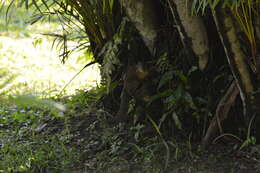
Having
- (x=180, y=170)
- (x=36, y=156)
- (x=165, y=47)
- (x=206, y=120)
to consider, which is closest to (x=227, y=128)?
(x=206, y=120)

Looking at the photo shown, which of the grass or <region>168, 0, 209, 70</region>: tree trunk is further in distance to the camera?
the grass

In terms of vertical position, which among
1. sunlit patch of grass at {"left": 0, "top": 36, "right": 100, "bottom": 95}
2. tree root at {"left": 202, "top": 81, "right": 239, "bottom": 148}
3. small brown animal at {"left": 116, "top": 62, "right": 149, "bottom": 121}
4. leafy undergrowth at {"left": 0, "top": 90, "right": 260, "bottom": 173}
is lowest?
leafy undergrowth at {"left": 0, "top": 90, "right": 260, "bottom": 173}

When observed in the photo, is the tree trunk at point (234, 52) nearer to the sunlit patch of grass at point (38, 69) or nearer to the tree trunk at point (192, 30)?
the tree trunk at point (192, 30)

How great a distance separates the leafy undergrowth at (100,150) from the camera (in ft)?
7.91

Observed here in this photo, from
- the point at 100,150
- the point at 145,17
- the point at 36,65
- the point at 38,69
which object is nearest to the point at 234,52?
the point at 145,17

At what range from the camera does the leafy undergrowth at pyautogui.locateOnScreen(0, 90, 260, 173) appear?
241 centimetres

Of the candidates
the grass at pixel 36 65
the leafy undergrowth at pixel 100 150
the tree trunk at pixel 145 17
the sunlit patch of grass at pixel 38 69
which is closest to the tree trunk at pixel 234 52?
the leafy undergrowth at pixel 100 150

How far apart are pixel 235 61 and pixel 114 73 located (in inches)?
37.3

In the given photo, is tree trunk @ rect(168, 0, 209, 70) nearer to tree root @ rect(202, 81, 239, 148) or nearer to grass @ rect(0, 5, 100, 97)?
tree root @ rect(202, 81, 239, 148)

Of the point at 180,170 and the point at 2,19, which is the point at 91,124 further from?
the point at 2,19

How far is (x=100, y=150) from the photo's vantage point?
2750mm

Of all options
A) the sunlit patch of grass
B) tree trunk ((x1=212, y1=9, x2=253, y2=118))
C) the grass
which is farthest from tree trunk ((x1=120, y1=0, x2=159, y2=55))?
the sunlit patch of grass

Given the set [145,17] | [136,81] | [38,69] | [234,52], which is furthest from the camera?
[38,69]

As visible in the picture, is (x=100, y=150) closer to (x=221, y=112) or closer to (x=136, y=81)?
(x=136, y=81)
